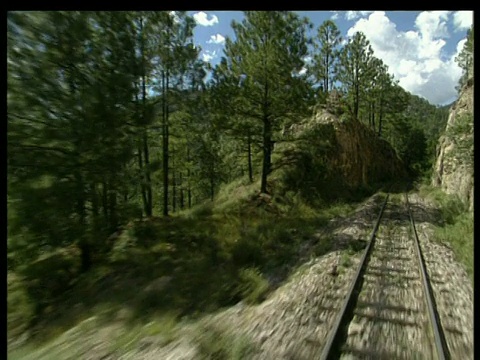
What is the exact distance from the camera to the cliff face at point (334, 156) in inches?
675

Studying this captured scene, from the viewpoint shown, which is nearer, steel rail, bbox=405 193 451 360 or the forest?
steel rail, bbox=405 193 451 360

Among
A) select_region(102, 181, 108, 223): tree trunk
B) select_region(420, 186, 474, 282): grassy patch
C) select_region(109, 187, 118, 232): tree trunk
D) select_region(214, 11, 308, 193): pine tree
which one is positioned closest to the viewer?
select_region(420, 186, 474, 282): grassy patch

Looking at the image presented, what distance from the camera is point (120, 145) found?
7.52m

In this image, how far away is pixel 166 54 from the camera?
41.7 feet

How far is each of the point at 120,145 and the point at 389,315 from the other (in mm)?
6874

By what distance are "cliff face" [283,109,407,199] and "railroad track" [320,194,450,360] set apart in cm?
957

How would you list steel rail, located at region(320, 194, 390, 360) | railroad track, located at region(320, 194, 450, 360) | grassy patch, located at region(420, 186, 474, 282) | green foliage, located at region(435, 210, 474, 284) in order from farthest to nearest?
1. grassy patch, located at region(420, 186, 474, 282)
2. green foliage, located at region(435, 210, 474, 284)
3. railroad track, located at region(320, 194, 450, 360)
4. steel rail, located at region(320, 194, 390, 360)

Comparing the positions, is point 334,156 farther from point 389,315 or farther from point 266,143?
point 389,315

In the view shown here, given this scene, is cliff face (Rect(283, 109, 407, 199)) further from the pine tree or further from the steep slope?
the pine tree

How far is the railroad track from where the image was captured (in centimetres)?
403

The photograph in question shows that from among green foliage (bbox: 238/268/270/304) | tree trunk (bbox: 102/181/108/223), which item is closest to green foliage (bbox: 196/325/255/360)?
green foliage (bbox: 238/268/270/304)

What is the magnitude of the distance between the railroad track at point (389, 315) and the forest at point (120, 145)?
6.93 feet

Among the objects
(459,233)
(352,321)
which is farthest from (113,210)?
(459,233)

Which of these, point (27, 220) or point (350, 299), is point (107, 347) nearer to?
point (27, 220)
